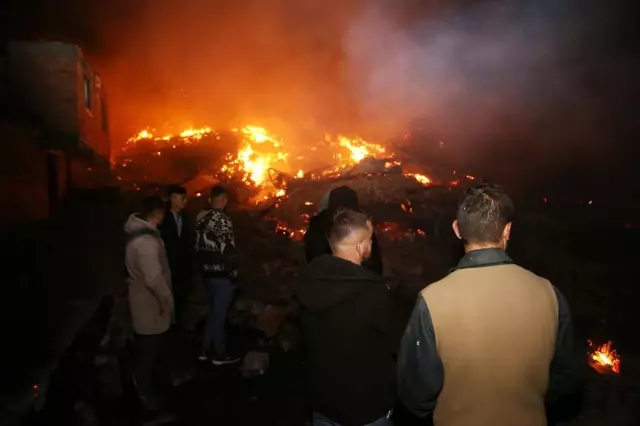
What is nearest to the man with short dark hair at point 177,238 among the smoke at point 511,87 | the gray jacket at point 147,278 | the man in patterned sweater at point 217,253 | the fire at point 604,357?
the man in patterned sweater at point 217,253

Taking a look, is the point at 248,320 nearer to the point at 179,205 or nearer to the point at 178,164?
the point at 179,205

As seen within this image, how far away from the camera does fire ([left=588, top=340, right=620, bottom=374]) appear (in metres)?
6.83

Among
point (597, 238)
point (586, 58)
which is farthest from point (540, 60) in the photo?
point (597, 238)

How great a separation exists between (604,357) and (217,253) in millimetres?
5715

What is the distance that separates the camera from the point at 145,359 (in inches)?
207

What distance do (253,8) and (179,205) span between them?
2359 centimetres

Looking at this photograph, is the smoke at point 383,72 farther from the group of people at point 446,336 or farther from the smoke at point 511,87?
the group of people at point 446,336

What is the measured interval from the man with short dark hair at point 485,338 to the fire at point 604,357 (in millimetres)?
5003

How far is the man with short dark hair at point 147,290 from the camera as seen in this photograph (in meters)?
5.04

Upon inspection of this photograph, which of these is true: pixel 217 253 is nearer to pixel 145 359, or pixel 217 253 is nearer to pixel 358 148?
pixel 145 359

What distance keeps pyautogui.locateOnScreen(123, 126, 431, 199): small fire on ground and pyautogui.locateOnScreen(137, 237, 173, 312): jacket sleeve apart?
9355mm

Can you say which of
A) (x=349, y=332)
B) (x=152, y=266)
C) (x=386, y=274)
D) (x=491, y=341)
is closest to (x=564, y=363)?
(x=491, y=341)

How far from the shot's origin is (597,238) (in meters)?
12.0

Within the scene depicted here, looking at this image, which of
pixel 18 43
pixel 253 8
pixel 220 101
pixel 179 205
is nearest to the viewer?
pixel 179 205
